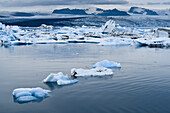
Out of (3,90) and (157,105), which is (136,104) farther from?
(3,90)

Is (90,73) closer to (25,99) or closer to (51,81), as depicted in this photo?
(51,81)

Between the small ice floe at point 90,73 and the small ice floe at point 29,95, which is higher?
the small ice floe at point 90,73

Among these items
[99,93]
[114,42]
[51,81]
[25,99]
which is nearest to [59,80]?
[51,81]

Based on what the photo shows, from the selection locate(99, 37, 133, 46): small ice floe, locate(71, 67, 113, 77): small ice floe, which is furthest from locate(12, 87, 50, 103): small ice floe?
locate(99, 37, 133, 46): small ice floe

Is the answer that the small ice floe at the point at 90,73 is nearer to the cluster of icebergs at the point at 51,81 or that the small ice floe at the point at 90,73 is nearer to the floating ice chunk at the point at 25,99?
the cluster of icebergs at the point at 51,81

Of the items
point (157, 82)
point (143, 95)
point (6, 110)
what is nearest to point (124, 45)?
point (157, 82)

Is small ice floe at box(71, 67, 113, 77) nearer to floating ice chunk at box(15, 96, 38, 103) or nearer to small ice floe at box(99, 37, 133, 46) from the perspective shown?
floating ice chunk at box(15, 96, 38, 103)

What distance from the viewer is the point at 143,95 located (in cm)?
819

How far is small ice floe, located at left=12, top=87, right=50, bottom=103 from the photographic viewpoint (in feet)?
24.8

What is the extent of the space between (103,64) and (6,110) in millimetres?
6571

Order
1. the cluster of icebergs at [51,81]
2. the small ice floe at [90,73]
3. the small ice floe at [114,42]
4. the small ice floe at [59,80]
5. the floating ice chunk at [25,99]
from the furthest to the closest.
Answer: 1. the small ice floe at [114,42]
2. the small ice floe at [90,73]
3. the small ice floe at [59,80]
4. the cluster of icebergs at [51,81]
5. the floating ice chunk at [25,99]

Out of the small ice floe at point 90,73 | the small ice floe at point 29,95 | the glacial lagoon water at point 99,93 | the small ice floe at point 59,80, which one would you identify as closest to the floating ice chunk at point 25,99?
the small ice floe at point 29,95

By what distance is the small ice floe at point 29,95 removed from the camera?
7555 millimetres

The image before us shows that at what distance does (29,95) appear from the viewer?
305 inches
